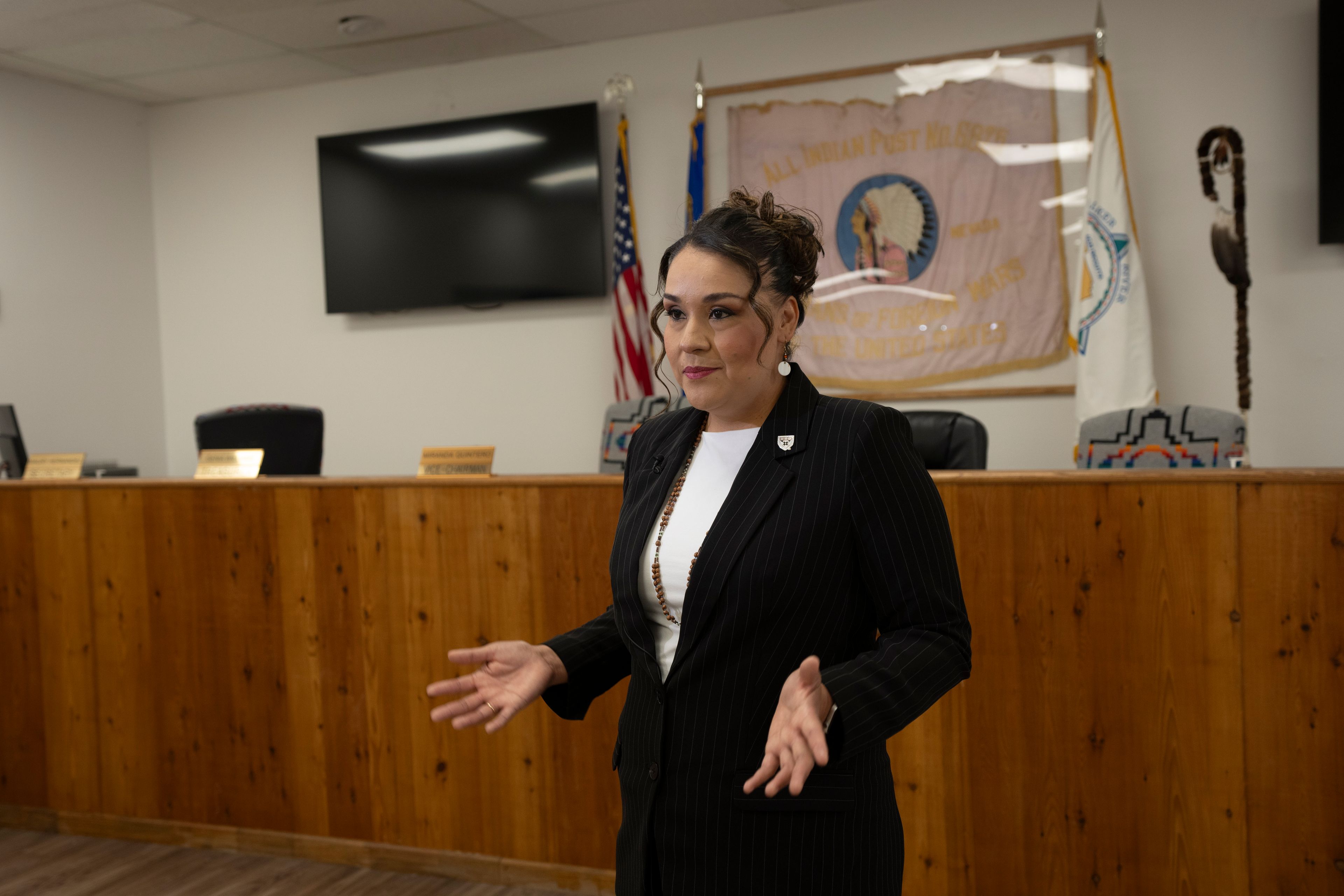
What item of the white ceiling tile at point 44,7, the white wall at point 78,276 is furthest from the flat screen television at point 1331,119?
the white wall at point 78,276

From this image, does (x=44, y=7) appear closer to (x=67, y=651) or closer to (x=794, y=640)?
(x=67, y=651)

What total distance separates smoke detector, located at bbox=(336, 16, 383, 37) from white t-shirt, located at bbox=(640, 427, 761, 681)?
396 cm

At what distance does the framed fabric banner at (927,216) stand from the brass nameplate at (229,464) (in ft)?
7.92

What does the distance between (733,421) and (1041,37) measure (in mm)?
3677

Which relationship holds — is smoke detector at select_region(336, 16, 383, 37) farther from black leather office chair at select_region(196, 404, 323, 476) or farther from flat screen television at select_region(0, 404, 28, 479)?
flat screen television at select_region(0, 404, 28, 479)

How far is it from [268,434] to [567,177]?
210 centimetres

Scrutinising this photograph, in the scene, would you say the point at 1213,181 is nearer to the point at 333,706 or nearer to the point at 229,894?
the point at 333,706

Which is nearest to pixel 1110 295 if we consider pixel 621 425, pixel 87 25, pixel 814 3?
pixel 814 3

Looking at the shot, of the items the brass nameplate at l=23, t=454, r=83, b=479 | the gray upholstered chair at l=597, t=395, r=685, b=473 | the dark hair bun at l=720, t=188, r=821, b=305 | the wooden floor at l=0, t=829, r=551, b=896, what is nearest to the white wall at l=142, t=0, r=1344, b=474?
the gray upholstered chair at l=597, t=395, r=685, b=473

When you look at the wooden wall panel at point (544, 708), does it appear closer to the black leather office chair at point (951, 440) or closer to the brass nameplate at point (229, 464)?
the brass nameplate at point (229, 464)

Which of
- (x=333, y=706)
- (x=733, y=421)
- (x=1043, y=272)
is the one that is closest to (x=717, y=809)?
(x=733, y=421)

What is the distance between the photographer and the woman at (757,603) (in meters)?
1.09

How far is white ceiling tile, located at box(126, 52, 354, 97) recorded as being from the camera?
512 cm

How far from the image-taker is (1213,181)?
3.93m
